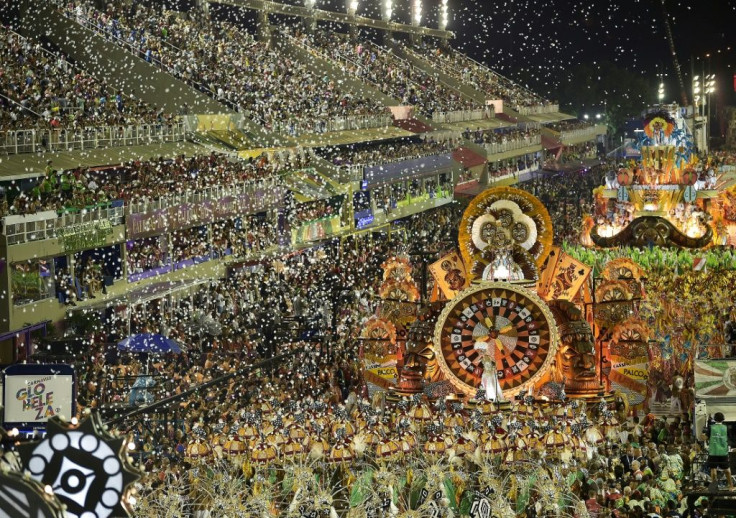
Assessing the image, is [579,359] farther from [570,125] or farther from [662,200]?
[570,125]

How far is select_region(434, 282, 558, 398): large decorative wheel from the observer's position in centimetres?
2217

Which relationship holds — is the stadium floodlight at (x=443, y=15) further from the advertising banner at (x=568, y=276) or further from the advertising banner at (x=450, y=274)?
the advertising banner at (x=568, y=276)

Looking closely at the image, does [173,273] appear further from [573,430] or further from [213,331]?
[573,430]

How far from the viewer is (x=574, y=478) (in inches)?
736

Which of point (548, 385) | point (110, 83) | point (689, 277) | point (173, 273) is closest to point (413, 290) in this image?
point (548, 385)

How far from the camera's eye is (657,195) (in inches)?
1586

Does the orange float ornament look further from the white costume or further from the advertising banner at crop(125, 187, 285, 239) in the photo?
the white costume

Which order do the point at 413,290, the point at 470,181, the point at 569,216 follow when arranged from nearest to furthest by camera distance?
the point at 413,290 < the point at 569,216 < the point at 470,181

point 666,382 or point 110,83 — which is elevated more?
point 110,83

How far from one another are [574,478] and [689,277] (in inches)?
496

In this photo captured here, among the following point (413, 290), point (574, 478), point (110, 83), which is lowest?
point (574, 478)

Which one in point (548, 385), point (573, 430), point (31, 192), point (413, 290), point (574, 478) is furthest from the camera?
point (31, 192)

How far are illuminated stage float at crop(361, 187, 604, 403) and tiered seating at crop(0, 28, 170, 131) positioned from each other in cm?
1256

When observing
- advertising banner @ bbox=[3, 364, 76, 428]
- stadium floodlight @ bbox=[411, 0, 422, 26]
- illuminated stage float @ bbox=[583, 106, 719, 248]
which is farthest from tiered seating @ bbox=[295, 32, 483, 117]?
advertising banner @ bbox=[3, 364, 76, 428]
